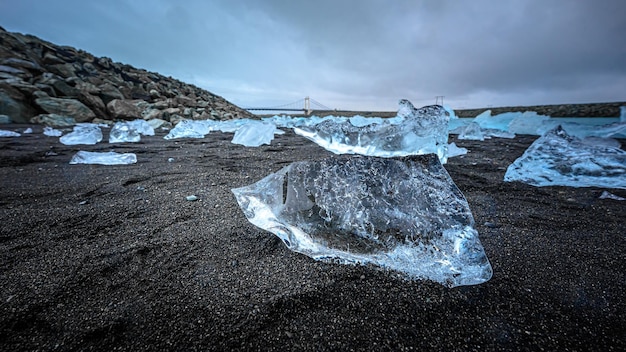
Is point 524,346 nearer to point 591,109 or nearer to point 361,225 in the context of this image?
point 361,225

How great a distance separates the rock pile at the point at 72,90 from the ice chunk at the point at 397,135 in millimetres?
7982

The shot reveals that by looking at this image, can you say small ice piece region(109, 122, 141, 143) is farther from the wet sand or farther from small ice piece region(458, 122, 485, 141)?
small ice piece region(458, 122, 485, 141)

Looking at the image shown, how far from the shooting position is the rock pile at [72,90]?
700cm

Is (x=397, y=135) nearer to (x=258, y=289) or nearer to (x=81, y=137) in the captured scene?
(x=258, y=289)

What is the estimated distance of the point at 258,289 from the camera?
2.56 ft

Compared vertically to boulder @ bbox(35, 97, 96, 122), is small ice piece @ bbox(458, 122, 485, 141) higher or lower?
lower

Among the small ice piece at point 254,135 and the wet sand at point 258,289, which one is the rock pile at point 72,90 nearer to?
the small ice piece at point 254,135

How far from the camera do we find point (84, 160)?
98.7 inches

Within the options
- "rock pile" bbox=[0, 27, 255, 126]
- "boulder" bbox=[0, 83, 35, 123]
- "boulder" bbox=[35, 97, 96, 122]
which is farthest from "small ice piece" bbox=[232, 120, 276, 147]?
"boulder" bbox=[0, 83, 35, 123]

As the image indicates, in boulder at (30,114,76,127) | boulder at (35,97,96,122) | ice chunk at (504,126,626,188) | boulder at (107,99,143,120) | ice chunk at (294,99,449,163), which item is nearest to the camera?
ice chunk at (504,126,626,188)

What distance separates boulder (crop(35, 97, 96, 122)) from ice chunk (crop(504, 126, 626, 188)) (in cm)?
1052

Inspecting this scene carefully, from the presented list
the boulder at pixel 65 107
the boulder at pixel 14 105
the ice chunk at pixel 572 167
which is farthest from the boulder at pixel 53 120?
the ice chunk at pixel 572 167

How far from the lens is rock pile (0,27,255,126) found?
7004 millimetres

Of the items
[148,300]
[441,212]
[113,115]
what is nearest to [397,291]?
[441,212]
